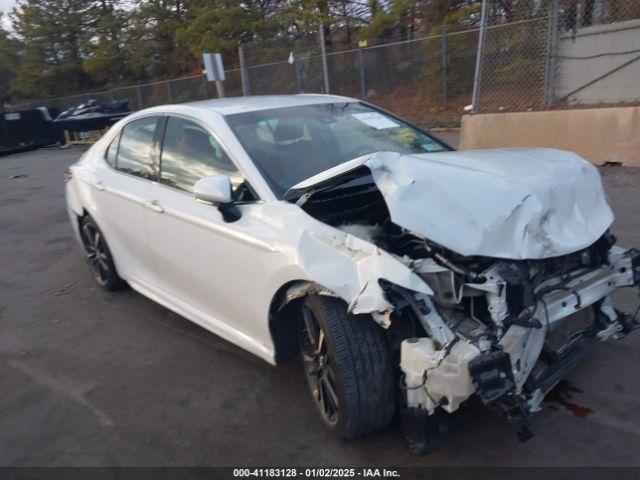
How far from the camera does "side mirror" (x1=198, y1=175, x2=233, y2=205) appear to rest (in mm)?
3125

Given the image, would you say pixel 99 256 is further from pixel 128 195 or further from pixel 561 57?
pixel 561 57

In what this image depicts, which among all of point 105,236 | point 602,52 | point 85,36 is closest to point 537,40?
point 602,52

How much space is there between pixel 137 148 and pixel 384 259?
2698 mm

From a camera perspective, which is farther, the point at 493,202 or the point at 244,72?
the point at 244,72

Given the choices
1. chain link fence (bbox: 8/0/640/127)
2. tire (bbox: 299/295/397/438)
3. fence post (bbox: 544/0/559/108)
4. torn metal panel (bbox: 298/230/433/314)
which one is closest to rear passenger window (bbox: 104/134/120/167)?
torn metal panel (bbox: 298/230/433/314)

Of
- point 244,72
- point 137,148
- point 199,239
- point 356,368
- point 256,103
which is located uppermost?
point 256,103

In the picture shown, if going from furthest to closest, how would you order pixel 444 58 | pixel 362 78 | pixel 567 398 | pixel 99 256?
pixel 362 78 → pixel 444 58 → pixel 99 256 → pixel 567 398

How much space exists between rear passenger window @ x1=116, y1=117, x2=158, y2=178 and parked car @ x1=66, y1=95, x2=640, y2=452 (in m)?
0.29

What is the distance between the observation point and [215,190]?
123 inches

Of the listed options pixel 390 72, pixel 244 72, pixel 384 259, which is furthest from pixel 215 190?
pixel 244 72

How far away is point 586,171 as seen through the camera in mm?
3184

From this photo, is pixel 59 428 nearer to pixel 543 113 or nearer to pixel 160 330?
pixel 160 330

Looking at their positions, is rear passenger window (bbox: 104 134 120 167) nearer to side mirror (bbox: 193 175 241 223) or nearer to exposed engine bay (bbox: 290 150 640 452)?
side mirror (bbox: 193 175 241 223)

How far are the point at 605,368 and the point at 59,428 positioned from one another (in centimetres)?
318
